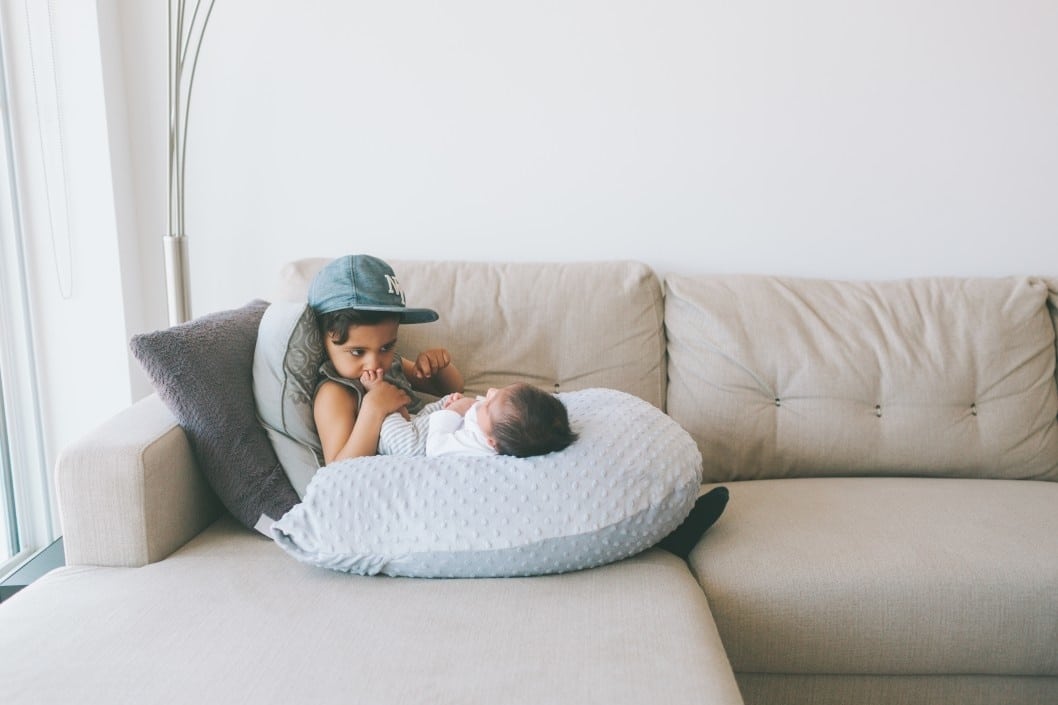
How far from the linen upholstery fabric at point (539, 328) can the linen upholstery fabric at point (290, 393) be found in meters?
0.32

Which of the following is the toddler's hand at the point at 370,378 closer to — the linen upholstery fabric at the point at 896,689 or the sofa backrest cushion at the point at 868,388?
the sofa backrest cushion at the point at 868,388

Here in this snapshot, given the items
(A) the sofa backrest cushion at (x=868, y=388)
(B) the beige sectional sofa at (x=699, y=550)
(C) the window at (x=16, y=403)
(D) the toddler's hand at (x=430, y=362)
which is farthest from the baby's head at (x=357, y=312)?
(C) the window at (x=16, y=403)

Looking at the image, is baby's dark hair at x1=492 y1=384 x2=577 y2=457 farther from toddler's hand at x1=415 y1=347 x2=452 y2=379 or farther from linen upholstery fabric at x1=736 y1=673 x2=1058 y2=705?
linen upholstery fabric at x1=736 y1=673 x2=1058 y2=705

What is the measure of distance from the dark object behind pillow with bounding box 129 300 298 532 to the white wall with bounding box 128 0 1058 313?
766mm

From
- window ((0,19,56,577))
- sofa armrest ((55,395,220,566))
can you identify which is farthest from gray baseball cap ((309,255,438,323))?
window ((0,19,56,577))

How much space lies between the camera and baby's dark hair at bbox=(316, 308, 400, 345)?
5.95ft

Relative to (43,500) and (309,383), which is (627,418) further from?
(43,500)

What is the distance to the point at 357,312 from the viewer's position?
5.98 ft

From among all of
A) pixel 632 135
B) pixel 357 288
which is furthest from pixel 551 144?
pixel 357 288

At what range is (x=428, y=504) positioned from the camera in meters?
1.53

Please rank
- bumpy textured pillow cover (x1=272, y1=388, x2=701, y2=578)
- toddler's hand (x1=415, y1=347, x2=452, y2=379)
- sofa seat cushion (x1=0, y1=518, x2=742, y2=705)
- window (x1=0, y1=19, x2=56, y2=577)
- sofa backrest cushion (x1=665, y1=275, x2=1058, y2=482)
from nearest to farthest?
sofa seat cushion (x1=0, y1=518, x2=742, y2=705) → bumpy textured pillow cover (x1=272, y1=388, x2=701, y2=578) → toddler's hand (x1=415, y1=347, x2=452, y2=379) → sofa backrest cushion (x1=665, y1=275, x2=1058, y2=482) → window (x1=0, y1=19, x2=56, y2=577)

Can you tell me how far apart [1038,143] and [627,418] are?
58.1 inches

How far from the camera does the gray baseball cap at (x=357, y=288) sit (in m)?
1.79

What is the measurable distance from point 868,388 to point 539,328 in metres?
0.77
